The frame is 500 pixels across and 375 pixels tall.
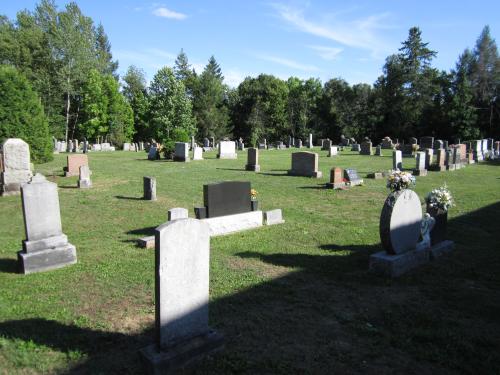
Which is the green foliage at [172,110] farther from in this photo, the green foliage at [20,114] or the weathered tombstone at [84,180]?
the weathered tombstone at [84,180]

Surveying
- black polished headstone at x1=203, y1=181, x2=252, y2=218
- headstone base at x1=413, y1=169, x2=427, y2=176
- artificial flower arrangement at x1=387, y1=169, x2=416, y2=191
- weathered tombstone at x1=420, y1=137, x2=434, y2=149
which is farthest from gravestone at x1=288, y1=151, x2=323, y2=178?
weathered tombstone at x1=420, y1=137, x2=434, y2=149

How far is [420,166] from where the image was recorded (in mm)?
20703

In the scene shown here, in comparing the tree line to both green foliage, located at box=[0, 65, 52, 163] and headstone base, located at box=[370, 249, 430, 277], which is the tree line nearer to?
green foliage, located at box=[0, 65, 52, 163]

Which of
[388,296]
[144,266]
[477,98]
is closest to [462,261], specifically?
[388,296]

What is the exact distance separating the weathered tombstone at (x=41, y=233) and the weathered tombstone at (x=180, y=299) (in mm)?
4019

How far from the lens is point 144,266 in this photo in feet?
22.6

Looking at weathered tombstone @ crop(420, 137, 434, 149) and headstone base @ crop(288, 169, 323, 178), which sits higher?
weathered tombstone @ crop(420, 137, 434, 149)

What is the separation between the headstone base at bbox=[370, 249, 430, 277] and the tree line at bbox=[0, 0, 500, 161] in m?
40.7

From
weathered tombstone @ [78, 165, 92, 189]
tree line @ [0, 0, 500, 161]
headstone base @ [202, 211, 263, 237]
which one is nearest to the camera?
headstone base @ [202, 211, 263, 237]

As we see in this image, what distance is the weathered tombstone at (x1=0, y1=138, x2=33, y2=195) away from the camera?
1403 centimetres

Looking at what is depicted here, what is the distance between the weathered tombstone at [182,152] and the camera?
85.7 ft

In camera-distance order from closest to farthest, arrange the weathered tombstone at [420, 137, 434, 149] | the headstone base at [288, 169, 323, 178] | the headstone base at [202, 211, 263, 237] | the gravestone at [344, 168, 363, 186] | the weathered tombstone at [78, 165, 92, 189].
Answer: the headstone base at [202, 211, 263, 237], the weathered tombstone at [78, 165, 92, 189], the gravestone at [344, 168, 363, 186], the headstone base at [288, 169, 323, 178], the weathered tombstone at [420, 137, 434, 149]

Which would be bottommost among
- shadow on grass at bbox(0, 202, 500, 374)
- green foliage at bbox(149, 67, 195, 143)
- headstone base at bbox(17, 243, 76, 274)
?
shadow on grass at bbox(0, 202, 500, 374)

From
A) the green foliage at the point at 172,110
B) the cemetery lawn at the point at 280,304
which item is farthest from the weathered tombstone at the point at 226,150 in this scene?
the green foliage at the point at 172,110
